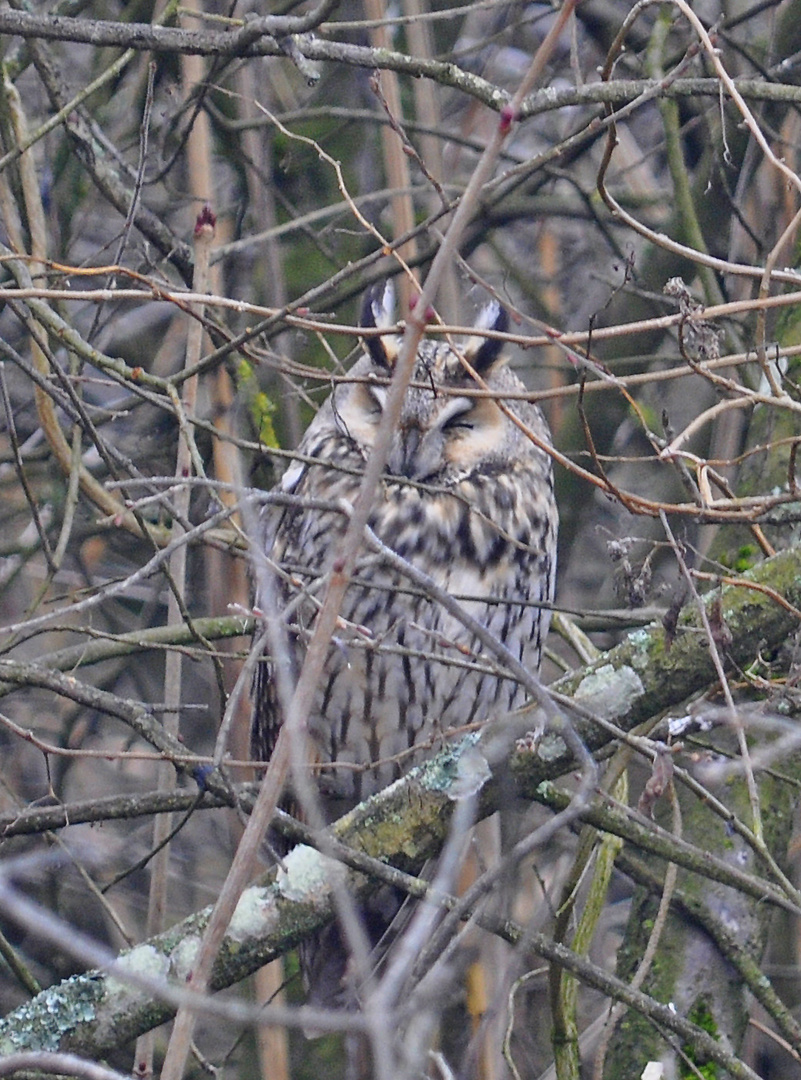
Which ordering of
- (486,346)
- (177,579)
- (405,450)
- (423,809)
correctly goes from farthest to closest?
(486,346), (405,450), (177,579), (423,809)

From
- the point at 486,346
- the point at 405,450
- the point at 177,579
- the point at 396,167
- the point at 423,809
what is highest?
the point at 396,167

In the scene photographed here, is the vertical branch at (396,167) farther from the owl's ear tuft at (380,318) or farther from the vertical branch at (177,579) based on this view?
the vertical branch at (177,579)

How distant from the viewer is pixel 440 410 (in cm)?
262

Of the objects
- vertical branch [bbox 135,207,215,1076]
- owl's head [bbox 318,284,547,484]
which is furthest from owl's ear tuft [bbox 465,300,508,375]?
vertical branch [bbox 135,207,215,1076]

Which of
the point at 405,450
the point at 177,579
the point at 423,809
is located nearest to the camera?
the point at 423,809

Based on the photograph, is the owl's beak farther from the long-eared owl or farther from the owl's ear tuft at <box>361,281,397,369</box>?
the owl's ear tuft at <box>361,281,397,369</box>

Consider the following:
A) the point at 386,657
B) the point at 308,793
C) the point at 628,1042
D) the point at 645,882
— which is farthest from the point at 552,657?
the point at 308,793

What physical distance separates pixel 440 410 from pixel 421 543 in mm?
261

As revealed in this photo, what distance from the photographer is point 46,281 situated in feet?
8.09

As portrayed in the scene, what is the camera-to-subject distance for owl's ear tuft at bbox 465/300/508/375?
2688 mm

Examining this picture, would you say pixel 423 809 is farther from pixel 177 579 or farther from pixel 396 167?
pixel 396 167

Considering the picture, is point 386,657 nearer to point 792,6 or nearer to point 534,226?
point 792,6

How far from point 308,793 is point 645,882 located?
61.5 inches

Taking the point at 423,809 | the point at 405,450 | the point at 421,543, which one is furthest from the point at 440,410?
the point at 423,809
